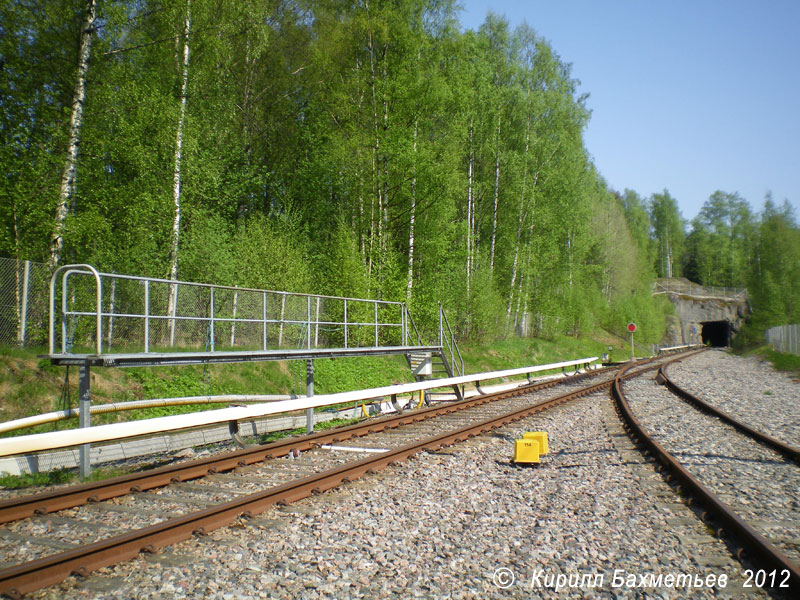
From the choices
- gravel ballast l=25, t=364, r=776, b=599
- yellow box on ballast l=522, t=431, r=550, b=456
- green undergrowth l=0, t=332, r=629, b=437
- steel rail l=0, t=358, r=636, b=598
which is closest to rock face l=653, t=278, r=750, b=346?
green undergrowth l=0, t=332, r=629, b=437

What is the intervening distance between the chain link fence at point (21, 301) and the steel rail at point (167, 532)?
869cm

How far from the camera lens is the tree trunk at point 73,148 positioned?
514 inches

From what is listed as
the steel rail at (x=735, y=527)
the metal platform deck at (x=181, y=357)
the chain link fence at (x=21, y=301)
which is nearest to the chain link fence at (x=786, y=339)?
the metal platform deck at (x=181, y=357)

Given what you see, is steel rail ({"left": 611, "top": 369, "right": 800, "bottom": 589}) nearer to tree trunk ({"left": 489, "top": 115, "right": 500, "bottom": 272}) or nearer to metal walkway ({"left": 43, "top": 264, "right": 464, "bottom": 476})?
metal walkway ({"left": 43, "top": 264, "right": 464, "bottom": 476})

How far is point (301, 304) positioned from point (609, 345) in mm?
39688

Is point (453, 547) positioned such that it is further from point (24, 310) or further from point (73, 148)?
point (73, 148)

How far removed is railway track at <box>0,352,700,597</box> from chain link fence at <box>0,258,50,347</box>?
6.90 m

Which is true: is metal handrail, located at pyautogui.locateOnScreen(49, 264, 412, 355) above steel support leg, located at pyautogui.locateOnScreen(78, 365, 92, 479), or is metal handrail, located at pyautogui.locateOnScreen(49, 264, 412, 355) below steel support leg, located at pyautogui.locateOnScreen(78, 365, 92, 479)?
above

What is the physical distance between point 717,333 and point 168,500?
9721 cm

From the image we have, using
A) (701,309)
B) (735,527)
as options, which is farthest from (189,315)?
(701,309)

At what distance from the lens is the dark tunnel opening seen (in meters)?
83.2

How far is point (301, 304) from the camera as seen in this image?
15.3 meters

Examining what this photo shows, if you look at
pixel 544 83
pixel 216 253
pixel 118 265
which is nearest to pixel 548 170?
pixel 544 83

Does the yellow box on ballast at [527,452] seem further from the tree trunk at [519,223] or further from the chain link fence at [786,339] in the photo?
the chain link fence at [786,339]
